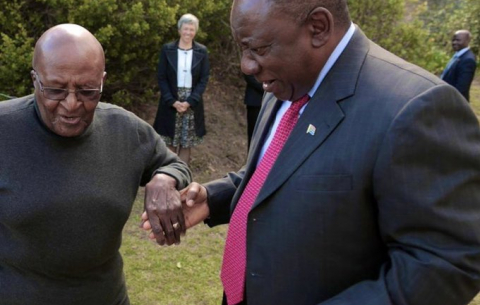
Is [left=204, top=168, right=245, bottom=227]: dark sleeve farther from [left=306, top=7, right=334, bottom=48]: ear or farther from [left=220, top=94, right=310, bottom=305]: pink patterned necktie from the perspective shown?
[left=306, top=7, right=334, bottom=48]: ear

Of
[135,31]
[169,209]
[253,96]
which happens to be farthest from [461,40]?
[169,209]

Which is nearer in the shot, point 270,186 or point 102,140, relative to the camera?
point 270,186

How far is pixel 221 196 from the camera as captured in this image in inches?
96.4

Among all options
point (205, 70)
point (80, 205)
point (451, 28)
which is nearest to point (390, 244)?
point (80, 205)

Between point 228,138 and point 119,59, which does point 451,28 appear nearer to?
point 228,138

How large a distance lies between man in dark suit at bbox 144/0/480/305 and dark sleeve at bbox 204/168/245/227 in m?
0.42

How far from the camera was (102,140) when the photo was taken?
2400mm

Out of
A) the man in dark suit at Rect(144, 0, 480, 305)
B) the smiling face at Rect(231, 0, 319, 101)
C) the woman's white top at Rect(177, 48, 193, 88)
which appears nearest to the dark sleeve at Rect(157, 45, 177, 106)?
the woman's white top at Rect(177, 48, 193, 88)

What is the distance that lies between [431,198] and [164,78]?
19.6ft

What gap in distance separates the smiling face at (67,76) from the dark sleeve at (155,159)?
33 cm

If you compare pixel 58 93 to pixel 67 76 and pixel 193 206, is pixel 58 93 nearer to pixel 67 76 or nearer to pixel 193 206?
pixel 67 76

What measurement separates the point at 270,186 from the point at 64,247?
0.95 metres

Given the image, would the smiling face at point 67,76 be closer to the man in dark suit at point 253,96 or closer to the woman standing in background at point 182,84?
the woman standing in background at point 182,84

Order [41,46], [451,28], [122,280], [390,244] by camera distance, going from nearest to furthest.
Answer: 1. [390,244]
2. [41,46]
3. [122,280]
4. [451,28]
